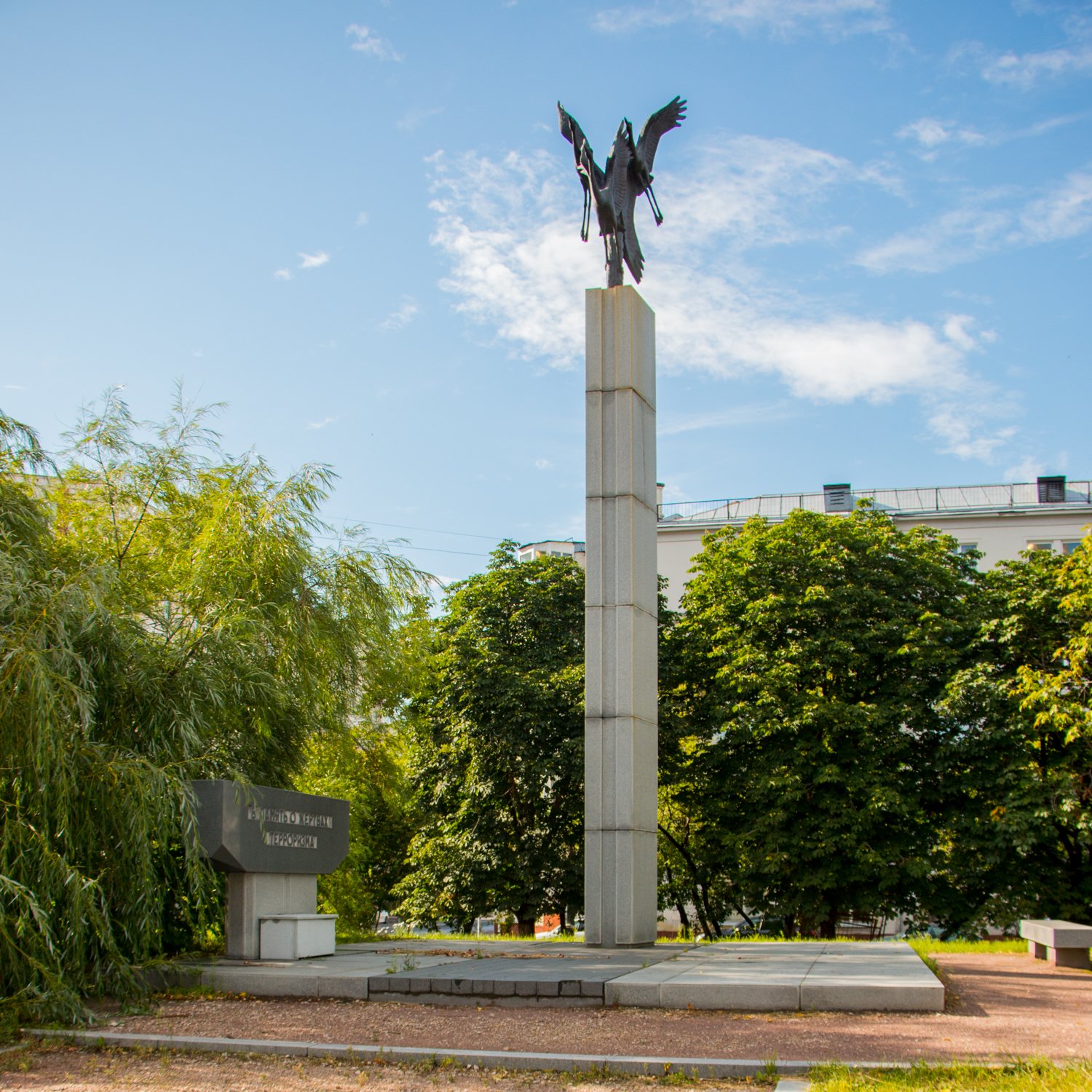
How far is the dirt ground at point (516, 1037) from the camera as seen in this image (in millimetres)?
6797

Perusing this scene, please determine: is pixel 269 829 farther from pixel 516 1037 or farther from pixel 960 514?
pixel 960 514

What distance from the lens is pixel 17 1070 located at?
709 centimetres

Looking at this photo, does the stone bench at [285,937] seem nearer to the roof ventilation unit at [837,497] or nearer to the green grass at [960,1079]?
the green grass at [960,1079]

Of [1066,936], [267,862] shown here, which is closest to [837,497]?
[1066,936]

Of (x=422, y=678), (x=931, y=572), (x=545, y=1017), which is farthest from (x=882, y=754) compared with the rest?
(x=545, y=1017)

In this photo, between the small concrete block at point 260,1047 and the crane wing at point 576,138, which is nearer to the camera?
the small concrete block at point 260,1047

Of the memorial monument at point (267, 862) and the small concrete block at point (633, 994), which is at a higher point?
the memorial monument at point (267, 862)

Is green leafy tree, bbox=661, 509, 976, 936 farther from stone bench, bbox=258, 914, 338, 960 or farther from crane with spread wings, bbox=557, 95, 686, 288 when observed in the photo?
stone bench, bbox=258, 914, 338, 960

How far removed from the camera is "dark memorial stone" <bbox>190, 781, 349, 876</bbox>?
10711 mm

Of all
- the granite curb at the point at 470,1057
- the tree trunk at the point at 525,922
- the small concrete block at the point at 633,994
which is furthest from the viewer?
the tree trunk at the point at 525,922

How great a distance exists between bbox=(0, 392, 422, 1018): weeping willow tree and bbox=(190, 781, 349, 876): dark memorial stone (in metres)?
0.31

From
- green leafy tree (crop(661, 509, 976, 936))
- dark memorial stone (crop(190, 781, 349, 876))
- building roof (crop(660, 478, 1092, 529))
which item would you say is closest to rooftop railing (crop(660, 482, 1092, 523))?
building roof (crop(660, 478, 1092, 529))

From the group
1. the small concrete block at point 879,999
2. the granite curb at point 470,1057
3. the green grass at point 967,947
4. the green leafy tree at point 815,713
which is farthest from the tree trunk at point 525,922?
the granite curb at point 470,1057

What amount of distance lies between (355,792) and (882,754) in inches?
409
